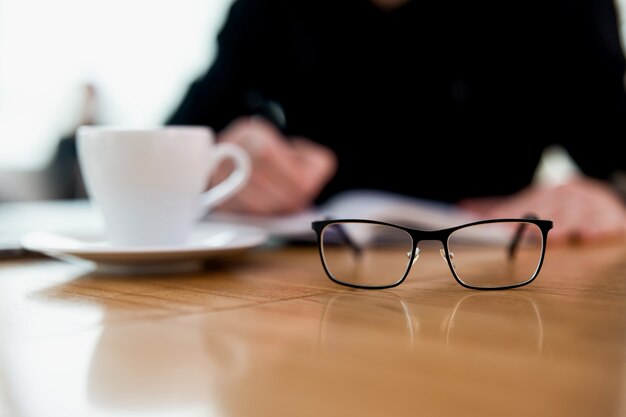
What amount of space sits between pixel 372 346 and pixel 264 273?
10.7 inches

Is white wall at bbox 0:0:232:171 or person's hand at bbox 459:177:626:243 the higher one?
white wall at bbox 0:0:232:171

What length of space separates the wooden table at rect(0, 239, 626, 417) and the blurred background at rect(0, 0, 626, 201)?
1.94 m

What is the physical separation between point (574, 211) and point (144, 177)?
0.59 m

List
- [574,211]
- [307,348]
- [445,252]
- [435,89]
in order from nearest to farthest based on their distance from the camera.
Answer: [307,348]
[445,252]
[574,211]
[435,89]

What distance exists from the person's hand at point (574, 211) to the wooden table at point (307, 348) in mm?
327

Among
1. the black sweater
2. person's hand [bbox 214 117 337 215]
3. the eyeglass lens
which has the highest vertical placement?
the black sweater

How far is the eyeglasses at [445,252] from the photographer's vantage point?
54cm

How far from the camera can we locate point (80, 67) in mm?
2543

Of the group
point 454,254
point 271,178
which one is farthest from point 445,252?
point 271,178

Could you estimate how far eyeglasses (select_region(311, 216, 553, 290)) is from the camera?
54cm

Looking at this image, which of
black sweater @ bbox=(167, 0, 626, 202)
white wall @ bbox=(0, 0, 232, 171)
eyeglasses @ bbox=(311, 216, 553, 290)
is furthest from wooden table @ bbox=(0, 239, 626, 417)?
white wall @ bbox=(0, 0, 232, 171)

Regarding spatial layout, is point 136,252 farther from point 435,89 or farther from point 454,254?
point 435,89

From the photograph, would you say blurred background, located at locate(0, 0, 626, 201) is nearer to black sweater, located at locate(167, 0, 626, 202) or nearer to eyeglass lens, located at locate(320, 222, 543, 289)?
black sweater, located at locate(167, 0, 626, 202)

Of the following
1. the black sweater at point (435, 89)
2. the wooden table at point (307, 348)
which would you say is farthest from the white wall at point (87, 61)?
the wooden table at point (307, 348)
